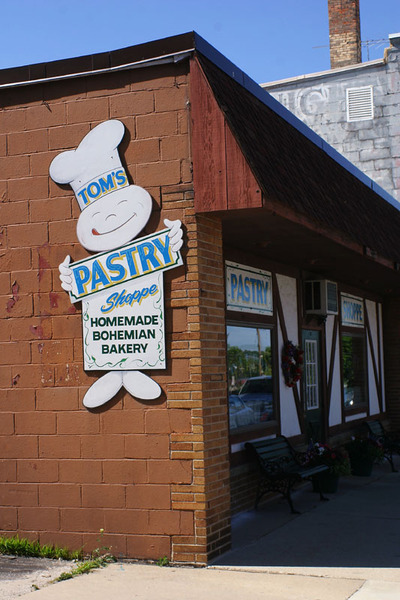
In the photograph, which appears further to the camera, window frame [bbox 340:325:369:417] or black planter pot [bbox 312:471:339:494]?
window frame [bbox 340:325:369:417]

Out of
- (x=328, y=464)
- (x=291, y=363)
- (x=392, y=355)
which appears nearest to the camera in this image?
(x=328, y=464)

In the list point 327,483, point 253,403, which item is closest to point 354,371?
point 327,483

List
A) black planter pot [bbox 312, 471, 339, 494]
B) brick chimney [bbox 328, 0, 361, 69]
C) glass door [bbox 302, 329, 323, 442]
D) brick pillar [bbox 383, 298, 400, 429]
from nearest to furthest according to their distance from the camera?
black planter pot [bbox 312, 471, 339, 494] → glass door [bbox 302, 329, 323, 442] → brick pillar [bbox 383, 298, 400, 429] → brick chimney [bbox 328, 0, 361, 69]

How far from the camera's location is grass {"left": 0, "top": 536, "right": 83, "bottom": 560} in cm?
771

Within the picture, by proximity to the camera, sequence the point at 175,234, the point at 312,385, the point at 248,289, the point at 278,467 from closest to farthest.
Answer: the point at 175,234, the point at 278,467, the point at 248,289, the point at 312,385

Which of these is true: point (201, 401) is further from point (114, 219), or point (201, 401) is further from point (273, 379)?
point (273, 379)

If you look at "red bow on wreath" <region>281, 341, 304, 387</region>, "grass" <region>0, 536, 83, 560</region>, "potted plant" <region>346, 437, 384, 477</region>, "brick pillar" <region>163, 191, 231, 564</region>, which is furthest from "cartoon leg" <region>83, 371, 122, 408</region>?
"potted plant" <region>346, 437, 384, 477</region>

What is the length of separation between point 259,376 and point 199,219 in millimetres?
3770

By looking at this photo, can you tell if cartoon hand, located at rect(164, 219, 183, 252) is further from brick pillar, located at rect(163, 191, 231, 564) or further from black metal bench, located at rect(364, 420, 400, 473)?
black metal bench, located at rect(364, 420, 400, 473)

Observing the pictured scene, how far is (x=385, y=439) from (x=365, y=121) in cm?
1172

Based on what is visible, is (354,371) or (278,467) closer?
(278,467)

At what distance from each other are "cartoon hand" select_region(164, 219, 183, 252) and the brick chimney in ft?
61.1

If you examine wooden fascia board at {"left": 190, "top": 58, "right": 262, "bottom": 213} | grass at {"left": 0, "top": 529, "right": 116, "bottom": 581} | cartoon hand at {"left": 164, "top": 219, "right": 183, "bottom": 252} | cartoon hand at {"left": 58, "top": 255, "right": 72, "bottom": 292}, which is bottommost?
grass at {"left": 0, "top": 529, "right": 116, "bottom": 581}

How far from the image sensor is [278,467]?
10016mm
